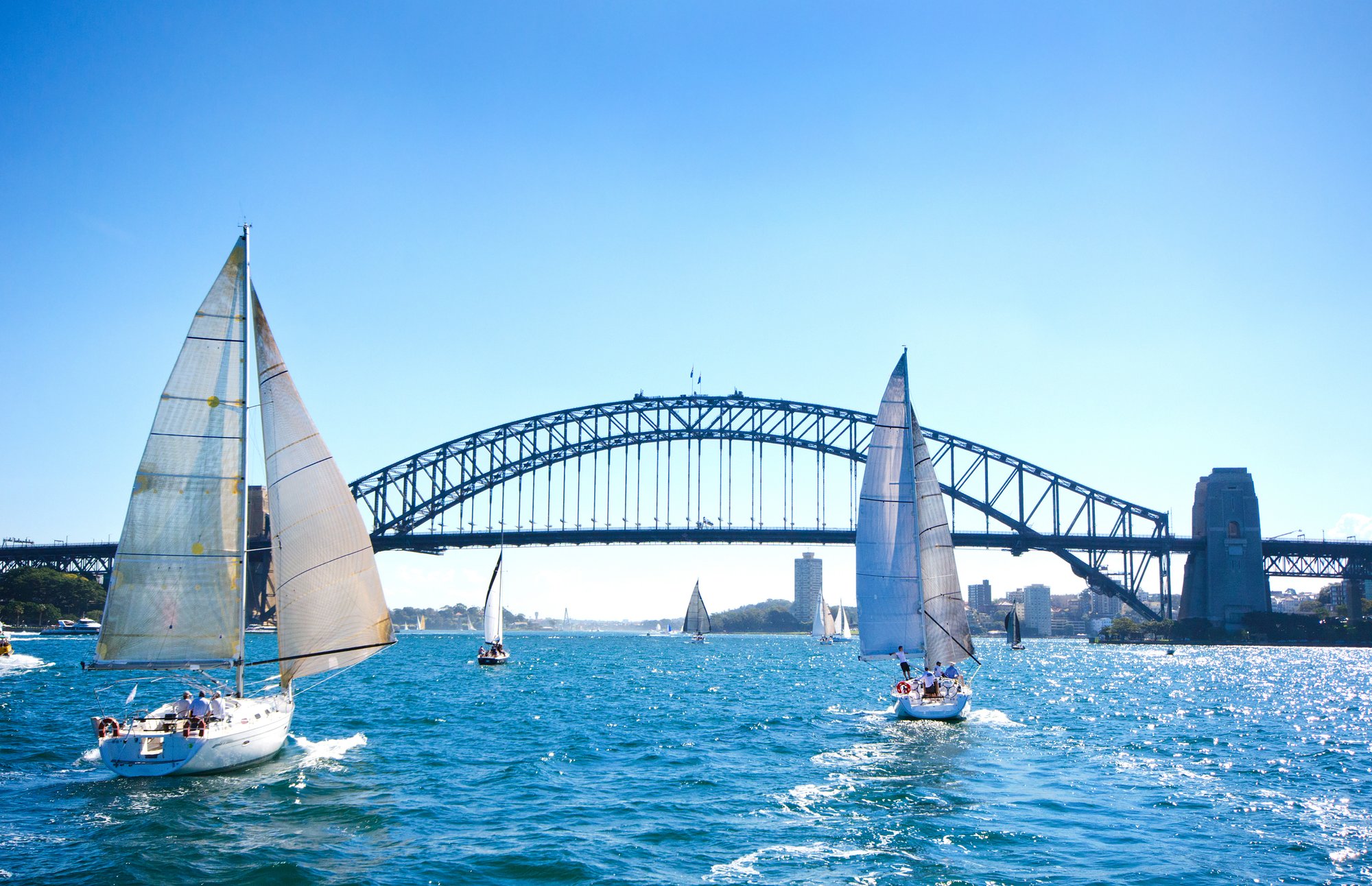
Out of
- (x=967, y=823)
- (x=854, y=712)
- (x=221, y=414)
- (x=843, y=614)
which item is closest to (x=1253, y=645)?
(x=843, y=614)

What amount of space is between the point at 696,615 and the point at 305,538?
137129mm

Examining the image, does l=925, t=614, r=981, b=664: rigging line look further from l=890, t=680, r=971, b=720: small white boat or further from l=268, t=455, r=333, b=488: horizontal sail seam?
l=268, t=455, r=333, b=488: horizontal sail seam

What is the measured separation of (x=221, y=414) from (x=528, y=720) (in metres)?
15.0

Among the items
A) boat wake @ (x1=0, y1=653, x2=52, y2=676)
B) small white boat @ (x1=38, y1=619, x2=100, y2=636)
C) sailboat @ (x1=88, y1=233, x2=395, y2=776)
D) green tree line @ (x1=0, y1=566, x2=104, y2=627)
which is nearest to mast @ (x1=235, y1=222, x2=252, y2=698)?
sailboat @ (x1=88, y1=233, x2=395, y2=776)

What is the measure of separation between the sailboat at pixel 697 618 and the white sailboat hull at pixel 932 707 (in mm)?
115773

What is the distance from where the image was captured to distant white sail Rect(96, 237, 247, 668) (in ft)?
62.4

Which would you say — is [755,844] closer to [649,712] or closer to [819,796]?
[819,796]

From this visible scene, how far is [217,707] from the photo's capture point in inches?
758

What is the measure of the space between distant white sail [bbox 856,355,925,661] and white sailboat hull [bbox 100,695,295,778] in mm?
16923

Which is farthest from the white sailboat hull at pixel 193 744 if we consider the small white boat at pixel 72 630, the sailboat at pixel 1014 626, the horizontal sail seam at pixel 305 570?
the sailboat at pixel 1014 626

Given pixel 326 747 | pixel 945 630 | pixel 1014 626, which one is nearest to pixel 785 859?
pixel 326 747

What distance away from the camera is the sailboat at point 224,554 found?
1894cm

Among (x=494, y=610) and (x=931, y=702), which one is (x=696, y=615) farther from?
(x=931, y=702)

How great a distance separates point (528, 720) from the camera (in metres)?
30.9
